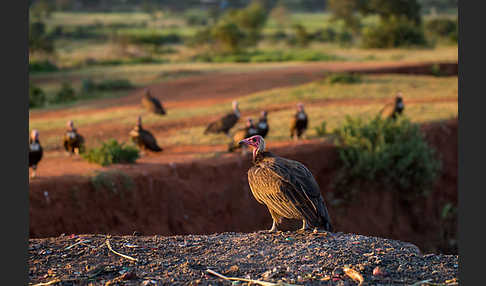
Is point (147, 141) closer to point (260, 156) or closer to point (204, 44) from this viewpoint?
point (260, 156)

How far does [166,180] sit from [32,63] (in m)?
25.1

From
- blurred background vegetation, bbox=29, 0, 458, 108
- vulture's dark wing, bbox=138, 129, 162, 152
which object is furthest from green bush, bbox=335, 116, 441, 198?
blurred background vegetation, bbox=29, 0, 458, 108

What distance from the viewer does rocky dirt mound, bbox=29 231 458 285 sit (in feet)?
17.7

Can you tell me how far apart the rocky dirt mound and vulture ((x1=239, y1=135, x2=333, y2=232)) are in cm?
22

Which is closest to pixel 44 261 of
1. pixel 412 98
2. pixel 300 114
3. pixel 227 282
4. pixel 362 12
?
pixel 227 282

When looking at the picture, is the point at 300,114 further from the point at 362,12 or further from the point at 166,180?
the point at 362,12

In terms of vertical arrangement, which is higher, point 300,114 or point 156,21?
point 156,21

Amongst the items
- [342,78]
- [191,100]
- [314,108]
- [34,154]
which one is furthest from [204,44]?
[34,154]

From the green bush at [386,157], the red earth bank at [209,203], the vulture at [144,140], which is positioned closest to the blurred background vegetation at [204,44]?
the vulture at [144,140]

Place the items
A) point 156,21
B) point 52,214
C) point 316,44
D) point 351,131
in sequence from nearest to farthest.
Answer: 1. point 52,214
2. point 351,131
3. point 316,44
4. point 156,21

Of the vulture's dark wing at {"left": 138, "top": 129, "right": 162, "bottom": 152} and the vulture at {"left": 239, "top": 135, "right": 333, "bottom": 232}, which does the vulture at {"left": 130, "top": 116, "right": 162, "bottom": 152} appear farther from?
the vulture at {"left": 239, "top": 135, "right": 333, "bottom": 232}

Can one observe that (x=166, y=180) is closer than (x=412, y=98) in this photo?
Yes

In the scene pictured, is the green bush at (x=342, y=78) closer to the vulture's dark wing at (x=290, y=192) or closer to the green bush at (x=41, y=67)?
the green bush at (x=41, y=67)

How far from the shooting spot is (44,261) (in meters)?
5.97
